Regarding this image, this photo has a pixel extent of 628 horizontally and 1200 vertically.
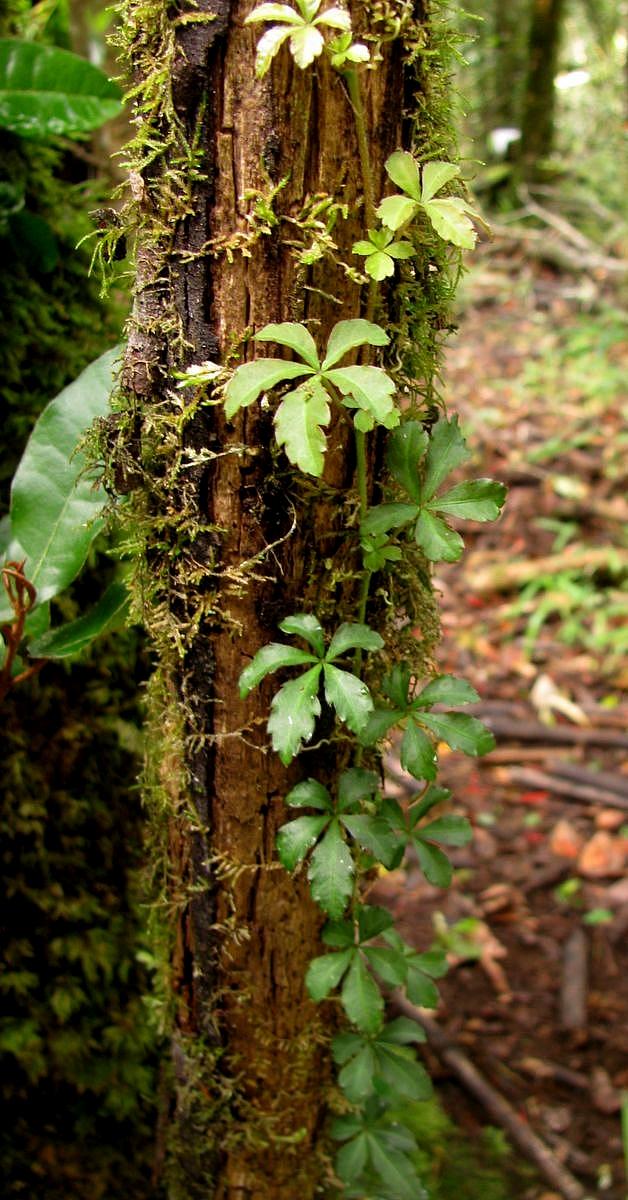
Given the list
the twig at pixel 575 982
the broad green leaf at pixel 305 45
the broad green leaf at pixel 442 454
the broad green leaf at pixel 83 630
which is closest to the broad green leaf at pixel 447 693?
the broad green leaf at pixel 442 454

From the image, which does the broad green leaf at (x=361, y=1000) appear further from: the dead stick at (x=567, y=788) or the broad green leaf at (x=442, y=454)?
the dead stick at (x=567, y=788)

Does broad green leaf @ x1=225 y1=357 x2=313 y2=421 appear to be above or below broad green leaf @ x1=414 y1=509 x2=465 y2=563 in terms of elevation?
above

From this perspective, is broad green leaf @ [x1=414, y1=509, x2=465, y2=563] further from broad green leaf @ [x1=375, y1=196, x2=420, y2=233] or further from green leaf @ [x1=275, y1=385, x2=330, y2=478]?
broad green leaf @ [x1=375, y1=196, x2=420, y2=233]

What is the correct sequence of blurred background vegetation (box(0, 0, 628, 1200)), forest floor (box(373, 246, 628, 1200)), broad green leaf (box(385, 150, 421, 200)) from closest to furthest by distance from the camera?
1. broad green leaf (box(385, 150, 421, 200))
2. blurred background vegetation (box(0, 0, 628, 1200))
3. forest floor (box(373, 246, 628, 1200))

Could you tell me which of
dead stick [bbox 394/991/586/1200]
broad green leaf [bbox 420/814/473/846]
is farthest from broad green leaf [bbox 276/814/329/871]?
dead stick [bbox 394/991/586/1200]

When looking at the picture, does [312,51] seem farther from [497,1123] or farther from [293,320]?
[497,1123]

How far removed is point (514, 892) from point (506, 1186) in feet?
3.33

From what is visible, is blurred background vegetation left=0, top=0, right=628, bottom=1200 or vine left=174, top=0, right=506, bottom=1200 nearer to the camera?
vine left=174, top=0, right=506, bottom=1200

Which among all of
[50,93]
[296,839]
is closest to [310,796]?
[296,839]

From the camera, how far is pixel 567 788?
326 centimetres

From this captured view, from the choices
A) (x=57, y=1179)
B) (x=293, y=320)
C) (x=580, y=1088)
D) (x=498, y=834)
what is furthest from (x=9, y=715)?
(x=498, y=834)

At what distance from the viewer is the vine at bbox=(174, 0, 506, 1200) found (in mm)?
842

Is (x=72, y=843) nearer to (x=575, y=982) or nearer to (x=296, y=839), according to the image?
(x=296, y=839)

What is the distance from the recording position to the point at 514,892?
2.89 meters
